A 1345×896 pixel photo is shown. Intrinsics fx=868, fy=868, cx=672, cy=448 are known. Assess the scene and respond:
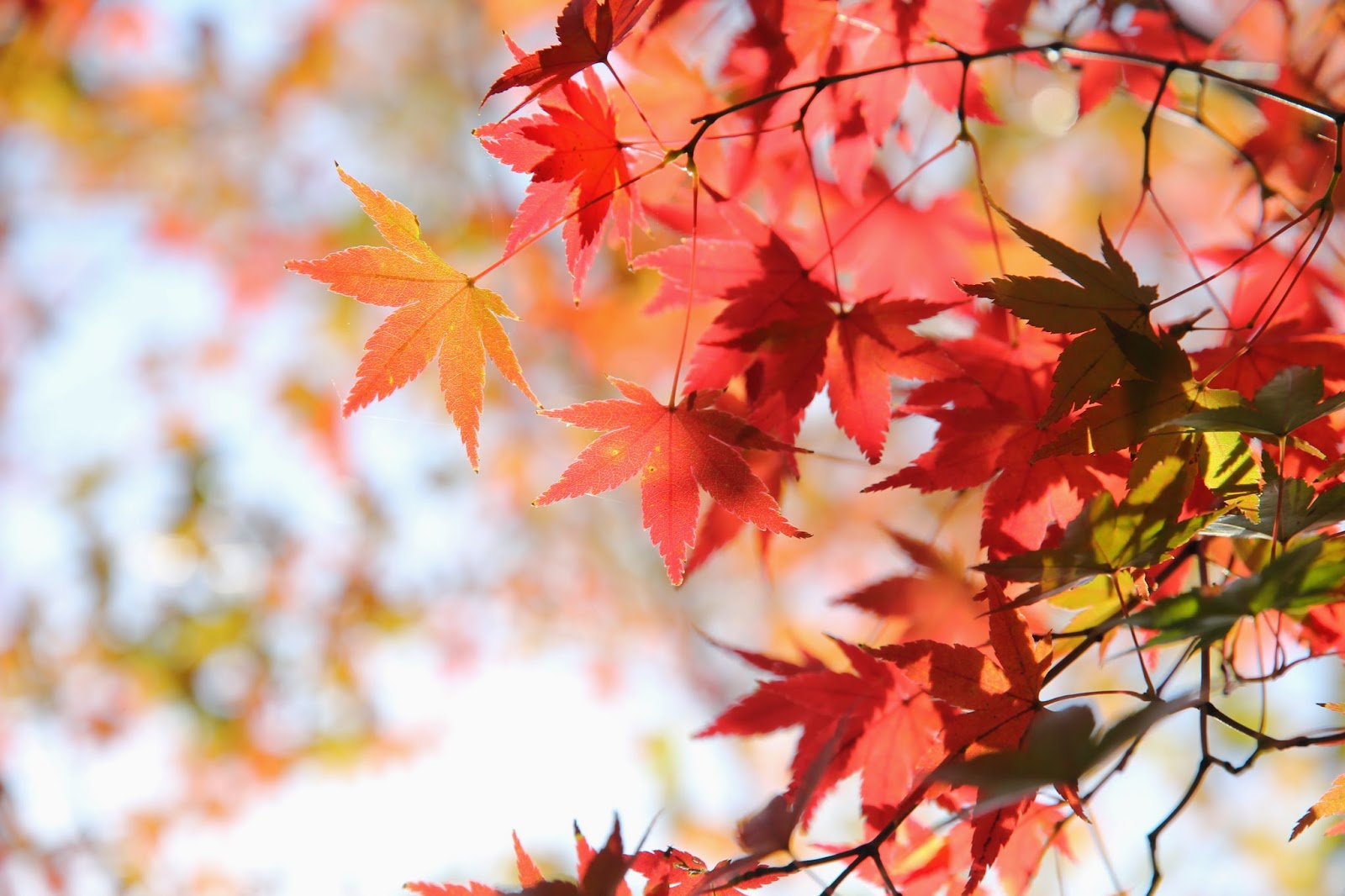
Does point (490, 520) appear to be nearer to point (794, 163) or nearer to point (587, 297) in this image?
point (587, 297)

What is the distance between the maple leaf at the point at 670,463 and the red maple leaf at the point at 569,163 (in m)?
0.13

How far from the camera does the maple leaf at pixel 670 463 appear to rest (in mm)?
719

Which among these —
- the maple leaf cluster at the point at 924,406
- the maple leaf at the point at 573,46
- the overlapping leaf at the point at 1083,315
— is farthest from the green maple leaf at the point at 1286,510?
the maple leaf at the point at 573,46

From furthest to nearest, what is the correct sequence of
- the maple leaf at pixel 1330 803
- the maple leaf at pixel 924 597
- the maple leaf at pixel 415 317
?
the maple leaf at pixel 924 597 < the maple leaf at pixel 415 317 < the maple leaf at pixel 1330 803

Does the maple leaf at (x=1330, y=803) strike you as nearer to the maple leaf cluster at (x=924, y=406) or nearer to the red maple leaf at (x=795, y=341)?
the maple leaf cluster at (x=924, y=406)

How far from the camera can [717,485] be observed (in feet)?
2.41

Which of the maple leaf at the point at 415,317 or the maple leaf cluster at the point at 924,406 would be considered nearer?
the maple leaf cluster at the point at 924,406

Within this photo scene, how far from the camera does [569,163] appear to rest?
0.73 meters

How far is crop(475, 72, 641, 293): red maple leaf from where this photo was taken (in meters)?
0.71

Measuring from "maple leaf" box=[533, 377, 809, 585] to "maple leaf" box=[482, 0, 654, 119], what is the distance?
9.5 inches

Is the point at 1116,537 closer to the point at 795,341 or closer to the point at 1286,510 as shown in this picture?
the point at 1286,510

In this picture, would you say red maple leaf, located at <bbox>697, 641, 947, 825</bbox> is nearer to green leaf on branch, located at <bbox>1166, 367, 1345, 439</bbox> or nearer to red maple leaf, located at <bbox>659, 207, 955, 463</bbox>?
red maple leaf, located at <bbox>659, 207, 955, 463</bbox>

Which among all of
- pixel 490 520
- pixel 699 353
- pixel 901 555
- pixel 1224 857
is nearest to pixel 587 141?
pixel 699 353

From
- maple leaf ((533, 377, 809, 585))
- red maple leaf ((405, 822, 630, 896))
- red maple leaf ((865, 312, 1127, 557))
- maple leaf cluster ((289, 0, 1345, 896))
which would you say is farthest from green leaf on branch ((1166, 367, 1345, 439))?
red maple leaf ((405, 822, 630, 896))
